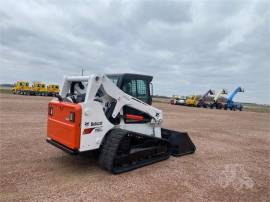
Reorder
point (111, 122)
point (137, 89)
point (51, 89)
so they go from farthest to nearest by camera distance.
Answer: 1. point (51, 89)
2. point (137, 89)
3. point (111, 122)

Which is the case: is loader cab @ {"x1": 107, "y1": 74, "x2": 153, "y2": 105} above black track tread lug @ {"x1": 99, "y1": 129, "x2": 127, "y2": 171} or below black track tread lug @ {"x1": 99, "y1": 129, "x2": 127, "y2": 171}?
above

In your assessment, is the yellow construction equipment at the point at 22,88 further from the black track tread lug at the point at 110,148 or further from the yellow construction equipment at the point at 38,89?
the black track tread lug at the point at 110,148

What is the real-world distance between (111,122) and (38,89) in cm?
4106

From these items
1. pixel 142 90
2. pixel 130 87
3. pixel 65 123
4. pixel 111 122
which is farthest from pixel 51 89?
pixel 65 123

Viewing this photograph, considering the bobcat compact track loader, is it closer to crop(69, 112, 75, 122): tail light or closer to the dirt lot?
crop(69, 112, 75, 122): tail light

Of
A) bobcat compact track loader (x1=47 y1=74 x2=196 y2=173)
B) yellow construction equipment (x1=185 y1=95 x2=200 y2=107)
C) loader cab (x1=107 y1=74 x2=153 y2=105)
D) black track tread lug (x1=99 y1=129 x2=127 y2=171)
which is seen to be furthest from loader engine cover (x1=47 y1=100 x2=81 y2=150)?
yellow construction equipment (x1=185 y1=95 x2=200 y2=107)

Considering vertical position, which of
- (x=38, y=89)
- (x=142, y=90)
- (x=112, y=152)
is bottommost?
(x=112, y=152)

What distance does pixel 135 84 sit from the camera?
617 centimetres

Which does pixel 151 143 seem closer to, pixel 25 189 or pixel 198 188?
pixel 198 188

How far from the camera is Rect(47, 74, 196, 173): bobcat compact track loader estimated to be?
184 inches

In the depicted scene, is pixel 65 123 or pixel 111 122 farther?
pixel 111 122

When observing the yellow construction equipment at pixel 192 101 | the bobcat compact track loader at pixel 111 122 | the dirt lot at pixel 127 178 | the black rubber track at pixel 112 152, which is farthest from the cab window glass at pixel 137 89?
the yellow construction equipment at pixel 192 101

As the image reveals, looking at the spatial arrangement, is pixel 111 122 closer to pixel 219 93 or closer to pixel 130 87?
pixel 130 87

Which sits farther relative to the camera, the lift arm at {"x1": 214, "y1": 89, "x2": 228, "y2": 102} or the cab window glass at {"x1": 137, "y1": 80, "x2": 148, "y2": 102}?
the lift arm at {"x1": 214, "y1": 89, "x2": 228, "y2": 102}
